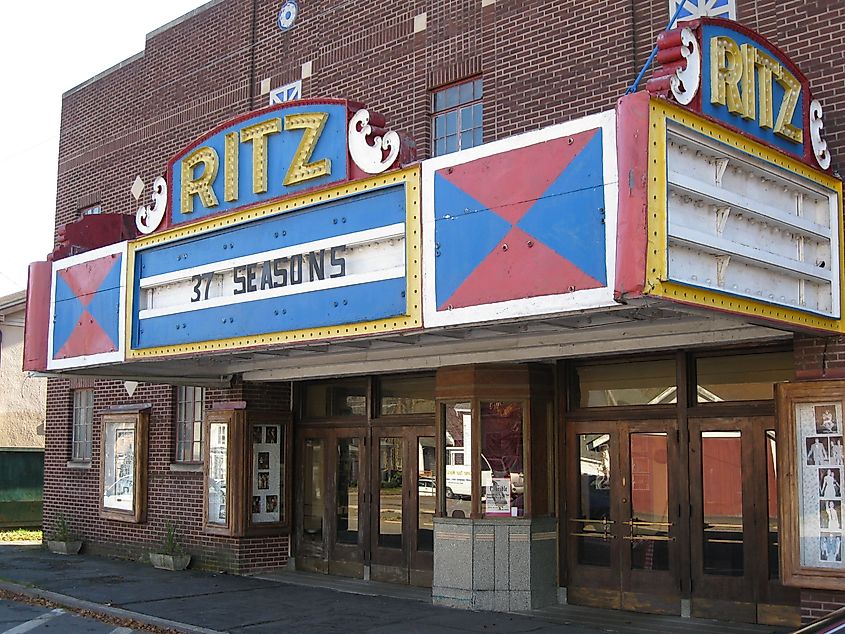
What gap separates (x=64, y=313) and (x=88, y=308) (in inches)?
24.2

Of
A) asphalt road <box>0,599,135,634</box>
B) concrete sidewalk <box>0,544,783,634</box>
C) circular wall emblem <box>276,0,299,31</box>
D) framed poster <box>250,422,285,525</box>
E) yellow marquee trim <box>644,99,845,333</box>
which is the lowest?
asphalt road <box>0,599,135,634</box>

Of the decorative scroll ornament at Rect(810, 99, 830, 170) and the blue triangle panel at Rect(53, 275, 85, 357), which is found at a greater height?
the decorative scroll ornament at Rect(810, 99, 830, 170)

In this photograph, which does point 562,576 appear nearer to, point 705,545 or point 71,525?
point 705,545

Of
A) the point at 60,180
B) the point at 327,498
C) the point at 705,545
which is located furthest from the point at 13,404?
the point at 705,545

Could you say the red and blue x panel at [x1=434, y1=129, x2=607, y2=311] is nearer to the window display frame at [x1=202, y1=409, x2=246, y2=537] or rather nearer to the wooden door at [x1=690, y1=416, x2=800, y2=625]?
the wooden door at [x1=690, y1=416, x2=800, y2=625]

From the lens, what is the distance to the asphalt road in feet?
37.0

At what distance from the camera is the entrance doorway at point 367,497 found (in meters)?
13.7

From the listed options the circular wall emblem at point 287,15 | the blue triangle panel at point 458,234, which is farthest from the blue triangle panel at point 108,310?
the blue triangle panel at point 458,234

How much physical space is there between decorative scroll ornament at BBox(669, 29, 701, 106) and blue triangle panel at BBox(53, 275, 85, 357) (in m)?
8.84

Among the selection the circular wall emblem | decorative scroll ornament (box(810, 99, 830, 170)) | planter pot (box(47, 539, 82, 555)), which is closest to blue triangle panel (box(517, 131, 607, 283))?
decorative scroll ornament (box(810, 99, 830, 170))

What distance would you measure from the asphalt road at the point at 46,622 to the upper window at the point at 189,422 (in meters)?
3.89

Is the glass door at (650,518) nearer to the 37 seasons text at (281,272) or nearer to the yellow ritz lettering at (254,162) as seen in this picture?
the 37 seasons text at (281,272)

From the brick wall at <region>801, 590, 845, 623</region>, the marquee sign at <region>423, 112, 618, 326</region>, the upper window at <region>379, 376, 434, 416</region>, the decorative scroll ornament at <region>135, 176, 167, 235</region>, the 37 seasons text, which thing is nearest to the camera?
the marquee sign at <region>423, 112, 618, 326</region>

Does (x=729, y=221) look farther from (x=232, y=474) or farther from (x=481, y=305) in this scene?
(x=232, y=474)
